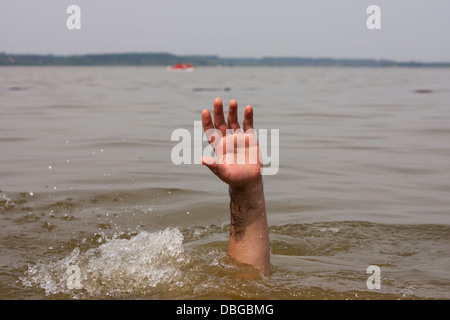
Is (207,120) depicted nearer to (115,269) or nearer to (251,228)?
(251,228)

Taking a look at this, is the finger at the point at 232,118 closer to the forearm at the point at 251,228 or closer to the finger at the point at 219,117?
the finger at the point at 219,117

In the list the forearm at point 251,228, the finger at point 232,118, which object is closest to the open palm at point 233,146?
the finger at point 232,118

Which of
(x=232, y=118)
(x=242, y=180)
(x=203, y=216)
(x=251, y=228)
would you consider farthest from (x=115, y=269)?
(x=203, y=216)

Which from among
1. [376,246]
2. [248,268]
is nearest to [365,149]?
[376,246]

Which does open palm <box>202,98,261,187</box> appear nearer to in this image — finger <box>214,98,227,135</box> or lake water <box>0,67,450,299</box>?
finger <box>214,98,227,135</box>

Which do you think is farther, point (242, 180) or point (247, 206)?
point (247, 206)

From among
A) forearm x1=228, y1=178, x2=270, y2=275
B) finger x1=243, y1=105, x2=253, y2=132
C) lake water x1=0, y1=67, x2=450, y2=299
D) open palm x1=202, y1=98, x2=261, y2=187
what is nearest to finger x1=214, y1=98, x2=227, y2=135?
open palm x1=202, y1=98, x2=261, y2=187

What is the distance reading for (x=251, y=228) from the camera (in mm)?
3805

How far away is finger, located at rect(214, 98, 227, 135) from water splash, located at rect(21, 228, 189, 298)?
1.02 meters

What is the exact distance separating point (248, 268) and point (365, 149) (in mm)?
6082

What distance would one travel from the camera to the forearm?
3.77 m

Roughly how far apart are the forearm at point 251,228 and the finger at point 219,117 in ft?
1.35

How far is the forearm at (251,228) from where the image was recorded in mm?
3768

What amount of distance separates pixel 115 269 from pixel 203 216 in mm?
1917
